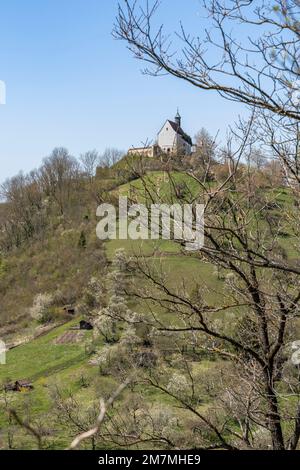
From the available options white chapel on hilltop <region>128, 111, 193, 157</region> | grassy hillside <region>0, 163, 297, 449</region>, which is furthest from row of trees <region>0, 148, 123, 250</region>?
white chapel on hilltop <region>128, 111, 193, 157</region>

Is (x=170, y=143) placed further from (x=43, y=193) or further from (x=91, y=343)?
(x=43, y=193)

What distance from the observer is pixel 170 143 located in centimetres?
381

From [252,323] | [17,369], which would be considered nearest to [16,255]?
[17,369]

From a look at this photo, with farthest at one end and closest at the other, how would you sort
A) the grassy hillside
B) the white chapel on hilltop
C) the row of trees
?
the row of trees < the grassy hillside < the white chapel on hilltop

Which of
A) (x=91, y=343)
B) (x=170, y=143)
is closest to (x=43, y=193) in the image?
(x=91, y=343)

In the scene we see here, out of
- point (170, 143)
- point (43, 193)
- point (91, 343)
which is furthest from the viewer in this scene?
point (43, 193)

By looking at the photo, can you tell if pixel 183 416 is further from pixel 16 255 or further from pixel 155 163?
pixel 16 255

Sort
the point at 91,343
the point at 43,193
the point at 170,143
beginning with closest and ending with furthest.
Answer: the point at 170,143 < the point at 91,343 < the point at 43,193

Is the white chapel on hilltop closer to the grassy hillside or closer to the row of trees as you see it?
the grassy hillside

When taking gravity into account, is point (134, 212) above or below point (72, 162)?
below

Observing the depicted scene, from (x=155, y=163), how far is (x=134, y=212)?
48cm

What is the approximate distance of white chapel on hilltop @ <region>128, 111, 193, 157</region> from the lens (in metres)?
3.10

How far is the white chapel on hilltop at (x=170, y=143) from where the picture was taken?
3.10 m

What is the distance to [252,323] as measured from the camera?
5449 millimetres
